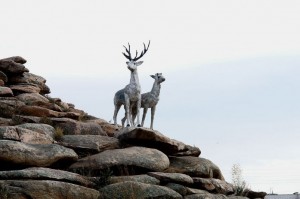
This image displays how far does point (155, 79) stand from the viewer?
19.5m

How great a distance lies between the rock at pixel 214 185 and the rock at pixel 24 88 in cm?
907

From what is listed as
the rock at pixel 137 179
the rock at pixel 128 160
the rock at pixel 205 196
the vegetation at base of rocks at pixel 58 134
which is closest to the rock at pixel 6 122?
the vegetation at base of rocks at pixel 58 134

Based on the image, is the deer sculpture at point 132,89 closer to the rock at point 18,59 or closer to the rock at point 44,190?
the rock at point 44,190

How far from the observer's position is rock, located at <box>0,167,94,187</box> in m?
13.7

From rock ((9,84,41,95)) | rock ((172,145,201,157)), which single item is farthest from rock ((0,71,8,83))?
rock ((172,145,201,157))

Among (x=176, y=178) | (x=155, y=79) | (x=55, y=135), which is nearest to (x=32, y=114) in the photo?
(x=55, y=135)

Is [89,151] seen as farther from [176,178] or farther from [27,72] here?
[27,72]

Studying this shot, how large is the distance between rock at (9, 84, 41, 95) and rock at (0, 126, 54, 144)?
6936 millimetres

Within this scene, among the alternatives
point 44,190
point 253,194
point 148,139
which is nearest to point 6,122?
point 148,139

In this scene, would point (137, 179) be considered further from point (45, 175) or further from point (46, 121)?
point (46, 121)

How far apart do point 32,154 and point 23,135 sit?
4.03 feet

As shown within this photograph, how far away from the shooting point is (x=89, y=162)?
52.0 feet

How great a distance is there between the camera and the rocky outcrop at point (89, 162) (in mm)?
13812

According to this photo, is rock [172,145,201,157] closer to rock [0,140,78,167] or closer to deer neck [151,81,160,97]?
deer neck [151,81,160,97]
